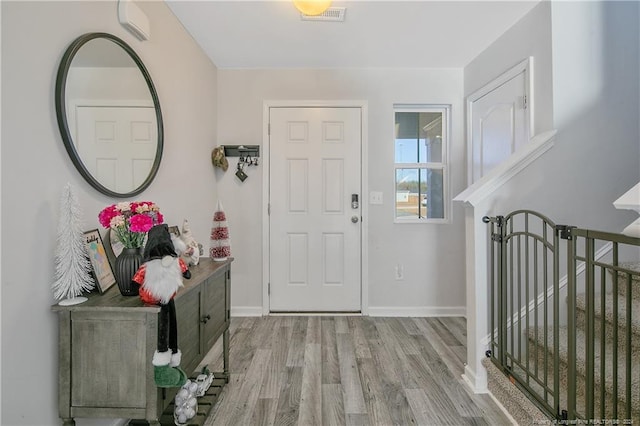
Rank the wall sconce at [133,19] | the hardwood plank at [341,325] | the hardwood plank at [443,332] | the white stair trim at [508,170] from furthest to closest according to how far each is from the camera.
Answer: the hardwood plank at [341,325]
the hardwood plank at [443,332]
the white stair trim at [508,170]
the wall sconce at [133,19]

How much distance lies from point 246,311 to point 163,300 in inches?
81.8

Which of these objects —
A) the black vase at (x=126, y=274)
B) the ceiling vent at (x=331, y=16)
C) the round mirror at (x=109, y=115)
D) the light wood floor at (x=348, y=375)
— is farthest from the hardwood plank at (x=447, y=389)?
the ceiling vent at (x=331, y=16)

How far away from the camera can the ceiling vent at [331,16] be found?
213 centimetres

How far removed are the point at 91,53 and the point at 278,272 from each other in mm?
2252

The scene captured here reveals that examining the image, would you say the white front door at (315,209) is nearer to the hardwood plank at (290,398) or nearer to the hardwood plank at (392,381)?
the hardwood plank at (392,381)

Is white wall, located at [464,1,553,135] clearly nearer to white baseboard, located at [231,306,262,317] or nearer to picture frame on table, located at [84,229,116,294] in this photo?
picture frame on table, located at [84,229,116,294]

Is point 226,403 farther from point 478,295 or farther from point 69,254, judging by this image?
point 478,295

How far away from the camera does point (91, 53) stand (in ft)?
4.62

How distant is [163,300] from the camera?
45.7 inches

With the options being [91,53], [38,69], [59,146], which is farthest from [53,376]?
[91,53]

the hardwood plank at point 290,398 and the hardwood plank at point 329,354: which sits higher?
the hardwood plank at point 329,354

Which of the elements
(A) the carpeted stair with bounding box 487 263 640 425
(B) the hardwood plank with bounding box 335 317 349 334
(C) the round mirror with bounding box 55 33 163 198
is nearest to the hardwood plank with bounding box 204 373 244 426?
(B) the hardwood plank with bounding box 335 317 349 334

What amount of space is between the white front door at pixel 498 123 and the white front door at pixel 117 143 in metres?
2.48

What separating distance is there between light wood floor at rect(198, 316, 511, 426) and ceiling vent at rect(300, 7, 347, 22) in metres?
2.41
